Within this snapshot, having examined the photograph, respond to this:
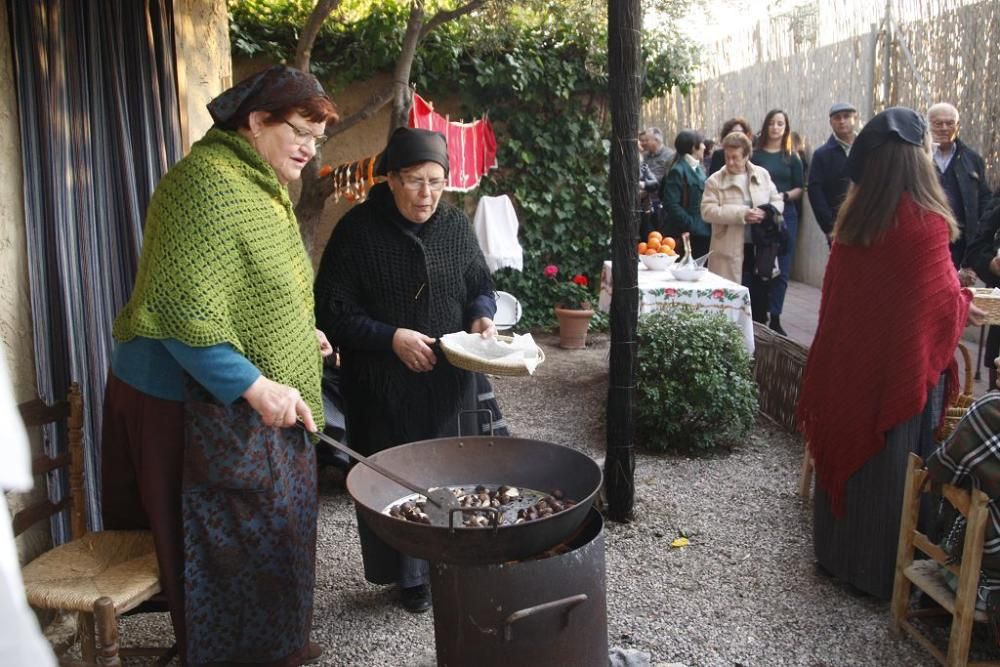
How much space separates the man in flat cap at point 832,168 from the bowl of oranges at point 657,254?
1506 millimetres

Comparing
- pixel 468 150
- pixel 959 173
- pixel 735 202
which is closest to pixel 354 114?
pixel 468 150

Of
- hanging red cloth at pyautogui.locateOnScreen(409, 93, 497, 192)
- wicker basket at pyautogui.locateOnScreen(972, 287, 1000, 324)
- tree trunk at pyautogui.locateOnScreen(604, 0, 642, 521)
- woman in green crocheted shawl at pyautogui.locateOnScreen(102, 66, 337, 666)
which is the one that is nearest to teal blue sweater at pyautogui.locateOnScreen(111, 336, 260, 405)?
woman in green crocheted shawl at pyautogui.locateOnScreen(102, 66, 337, 666)

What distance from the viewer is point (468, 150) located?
780cm

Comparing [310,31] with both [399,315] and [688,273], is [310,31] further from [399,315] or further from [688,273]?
[399,315]

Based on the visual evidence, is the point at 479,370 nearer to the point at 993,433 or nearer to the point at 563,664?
the point at 563,664

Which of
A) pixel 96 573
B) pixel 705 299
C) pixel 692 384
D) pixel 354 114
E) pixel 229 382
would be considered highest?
pixel 354 114

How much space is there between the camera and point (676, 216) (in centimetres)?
785

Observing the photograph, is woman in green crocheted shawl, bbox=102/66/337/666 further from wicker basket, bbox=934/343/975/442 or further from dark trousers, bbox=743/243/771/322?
dark trousers, bbox=743/243/771/322

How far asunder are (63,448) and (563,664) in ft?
6.19

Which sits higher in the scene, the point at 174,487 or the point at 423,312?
the point at 423,312

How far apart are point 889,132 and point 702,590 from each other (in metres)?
1.90

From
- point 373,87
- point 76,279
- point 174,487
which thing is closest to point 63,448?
point 76,279

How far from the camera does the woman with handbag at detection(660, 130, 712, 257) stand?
25.6 ft

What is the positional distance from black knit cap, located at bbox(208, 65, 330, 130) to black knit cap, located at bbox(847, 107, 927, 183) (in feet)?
6.58
